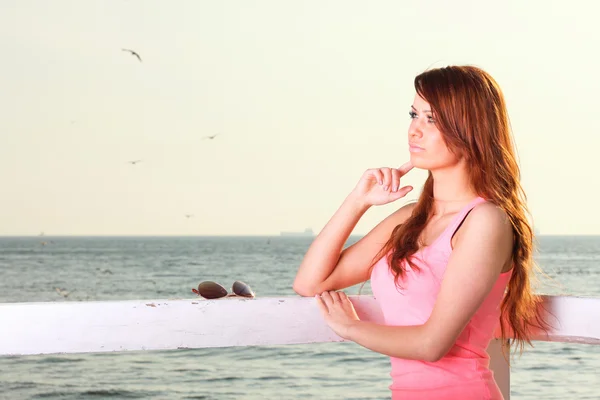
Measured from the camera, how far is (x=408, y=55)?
3900 centimetres

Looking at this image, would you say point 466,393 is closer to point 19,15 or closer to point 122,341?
point 122,341

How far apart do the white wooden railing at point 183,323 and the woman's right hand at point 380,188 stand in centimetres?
26

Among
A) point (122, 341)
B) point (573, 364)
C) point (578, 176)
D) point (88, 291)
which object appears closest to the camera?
point (122, 341)

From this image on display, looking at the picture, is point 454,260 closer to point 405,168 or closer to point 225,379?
point 405,168

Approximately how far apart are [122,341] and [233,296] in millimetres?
331

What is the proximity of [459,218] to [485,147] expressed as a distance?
0.59 feet

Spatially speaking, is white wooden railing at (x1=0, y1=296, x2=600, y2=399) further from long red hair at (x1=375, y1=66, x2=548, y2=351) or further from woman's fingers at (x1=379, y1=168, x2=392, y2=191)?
woman's fingers at (x1=379, y1=168, x2=392, y2=191)

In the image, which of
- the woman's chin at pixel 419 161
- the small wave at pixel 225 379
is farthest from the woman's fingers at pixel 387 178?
the small wave at pixel 225 379

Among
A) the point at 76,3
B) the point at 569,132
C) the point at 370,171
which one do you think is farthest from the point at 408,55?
the point at 370,171

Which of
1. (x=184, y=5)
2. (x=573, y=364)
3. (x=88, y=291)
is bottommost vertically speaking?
(x=88, y=291)

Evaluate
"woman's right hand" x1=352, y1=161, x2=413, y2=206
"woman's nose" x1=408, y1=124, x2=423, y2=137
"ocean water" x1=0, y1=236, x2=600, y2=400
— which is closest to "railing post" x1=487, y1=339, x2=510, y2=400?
"woman's right hand" x1=352, y1=161, x2=413, y2=206

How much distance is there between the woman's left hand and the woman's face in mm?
374

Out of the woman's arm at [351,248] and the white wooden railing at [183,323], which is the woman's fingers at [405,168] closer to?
the woman's arm at [351,248]

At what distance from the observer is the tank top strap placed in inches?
80.1
